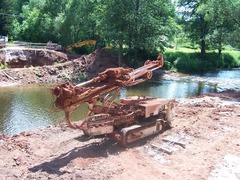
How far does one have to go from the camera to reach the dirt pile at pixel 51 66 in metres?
32.2

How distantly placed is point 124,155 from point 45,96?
15.8m

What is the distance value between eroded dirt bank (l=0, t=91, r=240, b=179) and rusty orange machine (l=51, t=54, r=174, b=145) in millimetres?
556

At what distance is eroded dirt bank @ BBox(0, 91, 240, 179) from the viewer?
9.88 meters

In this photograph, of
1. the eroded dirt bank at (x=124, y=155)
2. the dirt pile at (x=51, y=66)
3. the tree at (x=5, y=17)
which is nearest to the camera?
the eroded dirt bank at (x=124, y=155)

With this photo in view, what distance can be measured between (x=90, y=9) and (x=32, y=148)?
35.7m

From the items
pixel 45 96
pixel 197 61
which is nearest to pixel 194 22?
pixel 197 61

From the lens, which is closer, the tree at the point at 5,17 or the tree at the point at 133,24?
the tree at the point at 133,24

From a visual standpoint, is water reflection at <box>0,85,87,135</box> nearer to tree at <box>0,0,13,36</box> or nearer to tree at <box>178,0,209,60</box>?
tree at <box>0,0,13,36</box>

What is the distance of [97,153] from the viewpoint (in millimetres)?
11391

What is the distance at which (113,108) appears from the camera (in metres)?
12.4

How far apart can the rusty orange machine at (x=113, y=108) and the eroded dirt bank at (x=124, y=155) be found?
556 mm

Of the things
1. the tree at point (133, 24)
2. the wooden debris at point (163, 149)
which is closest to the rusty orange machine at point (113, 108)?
the wooden debris at point (163, 149)

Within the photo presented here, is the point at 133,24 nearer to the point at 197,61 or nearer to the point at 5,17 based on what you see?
the point at 197,61

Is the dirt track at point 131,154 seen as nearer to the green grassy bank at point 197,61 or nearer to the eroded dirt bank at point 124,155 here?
the eroded dirt bank at point 124,155
